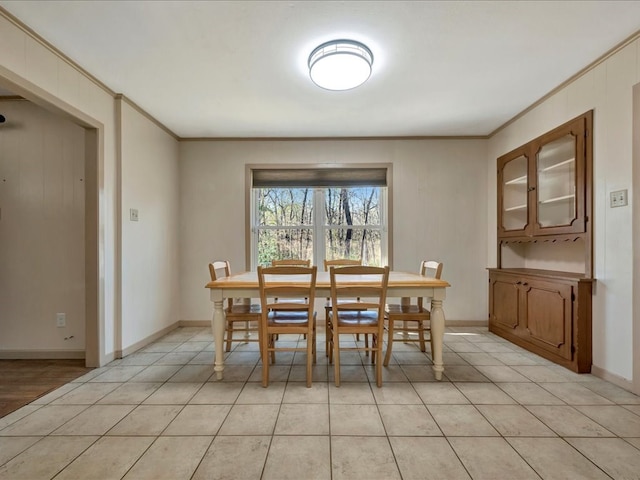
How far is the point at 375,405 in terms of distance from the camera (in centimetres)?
191

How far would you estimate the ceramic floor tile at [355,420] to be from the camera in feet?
5.37

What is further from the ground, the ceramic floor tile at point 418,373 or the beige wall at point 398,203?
the beige wall at point 398,203

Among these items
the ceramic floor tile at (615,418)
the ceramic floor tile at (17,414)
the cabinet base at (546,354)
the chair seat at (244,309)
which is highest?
the chair seat at (244,309)

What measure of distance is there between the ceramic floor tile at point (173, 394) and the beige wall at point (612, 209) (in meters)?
2.98

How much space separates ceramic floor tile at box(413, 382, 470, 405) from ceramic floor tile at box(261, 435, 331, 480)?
81cm

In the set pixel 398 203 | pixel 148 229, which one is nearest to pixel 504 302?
pixel 398 203

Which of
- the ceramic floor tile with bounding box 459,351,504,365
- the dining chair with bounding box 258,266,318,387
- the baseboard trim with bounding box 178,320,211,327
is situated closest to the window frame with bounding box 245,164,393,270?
the baseboard trim with bounding box 178,320,211,327

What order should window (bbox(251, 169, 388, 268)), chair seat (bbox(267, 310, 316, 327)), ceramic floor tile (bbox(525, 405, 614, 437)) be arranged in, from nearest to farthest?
ceramic floor tile (bbox(525, 405, 614, 437)), chair seat (bbox(267, 310, 316, 327)), window (bbox(251, 169, 388, 268))

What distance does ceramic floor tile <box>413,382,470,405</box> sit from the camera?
6.42 ft

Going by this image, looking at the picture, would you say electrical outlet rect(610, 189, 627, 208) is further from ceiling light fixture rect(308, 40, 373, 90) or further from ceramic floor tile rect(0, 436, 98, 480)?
ceramic floor tile rect(0, 436, 98, 480)

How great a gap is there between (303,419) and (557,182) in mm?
2840

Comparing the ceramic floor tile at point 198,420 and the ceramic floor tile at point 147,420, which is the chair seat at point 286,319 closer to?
the ceramic floor tile at point 198,420

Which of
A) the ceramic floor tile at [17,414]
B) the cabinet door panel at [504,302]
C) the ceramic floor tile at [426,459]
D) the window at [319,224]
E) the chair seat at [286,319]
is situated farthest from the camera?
the window at [319,224]

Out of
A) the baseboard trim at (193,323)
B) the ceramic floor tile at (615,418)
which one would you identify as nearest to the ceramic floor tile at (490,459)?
the ceramic floor tile at (615,418)
